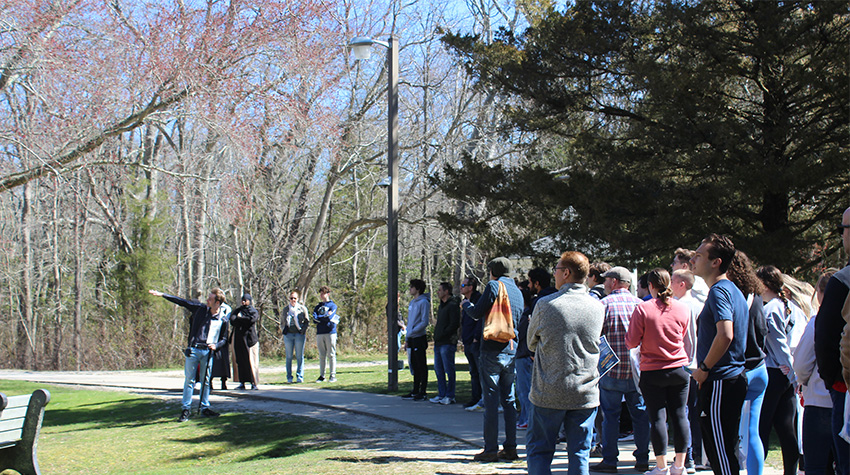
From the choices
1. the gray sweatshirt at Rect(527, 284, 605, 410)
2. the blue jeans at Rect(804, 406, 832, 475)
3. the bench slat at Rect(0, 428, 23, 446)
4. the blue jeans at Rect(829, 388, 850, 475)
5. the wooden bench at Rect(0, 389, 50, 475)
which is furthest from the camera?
the wooden bench at Rect(0, 389, 50, 475)

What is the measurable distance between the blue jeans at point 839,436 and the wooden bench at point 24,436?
21.4 feet

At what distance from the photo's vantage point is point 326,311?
15641 millimetres

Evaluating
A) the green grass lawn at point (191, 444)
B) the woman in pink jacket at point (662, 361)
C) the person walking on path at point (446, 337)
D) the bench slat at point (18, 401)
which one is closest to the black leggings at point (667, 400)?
the woman in pink jacket at point (662, 361)

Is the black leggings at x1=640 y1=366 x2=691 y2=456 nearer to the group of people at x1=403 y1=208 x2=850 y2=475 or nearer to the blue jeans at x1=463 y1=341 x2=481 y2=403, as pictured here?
the group of people at x1=403 y1=208 x2=850 y2=475

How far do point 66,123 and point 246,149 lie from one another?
9.77ft

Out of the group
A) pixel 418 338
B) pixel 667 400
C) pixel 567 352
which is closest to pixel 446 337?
pixel 418 338

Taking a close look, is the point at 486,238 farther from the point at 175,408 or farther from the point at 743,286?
the point at 743,286

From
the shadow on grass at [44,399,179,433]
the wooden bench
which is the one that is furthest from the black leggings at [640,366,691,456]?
the shadow on grass at [44,399,179,433]

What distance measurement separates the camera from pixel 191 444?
9.97 m

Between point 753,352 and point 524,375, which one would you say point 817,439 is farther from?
point 524,375

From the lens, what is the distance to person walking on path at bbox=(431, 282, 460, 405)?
11.5 metres

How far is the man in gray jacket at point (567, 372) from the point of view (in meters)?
5.05

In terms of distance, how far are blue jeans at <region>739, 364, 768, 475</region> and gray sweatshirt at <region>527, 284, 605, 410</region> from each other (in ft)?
4.32

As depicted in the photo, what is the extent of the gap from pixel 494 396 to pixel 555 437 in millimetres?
2027
